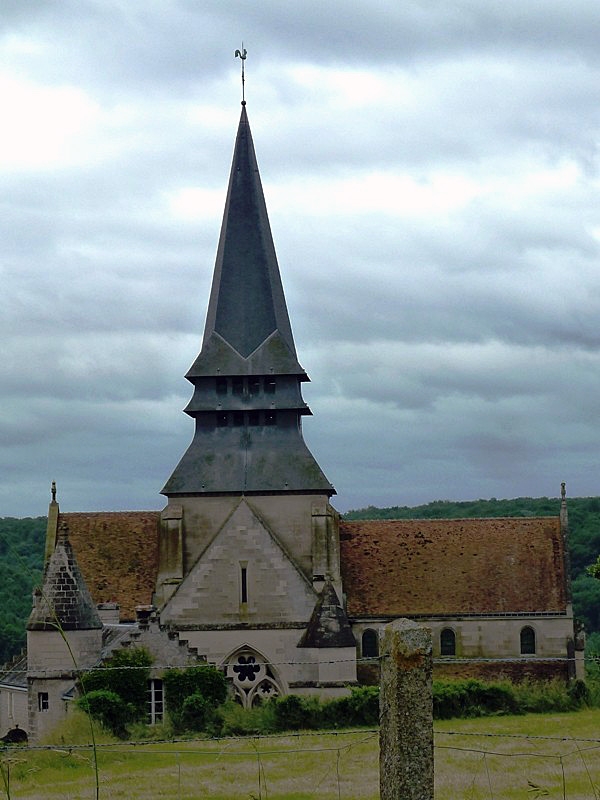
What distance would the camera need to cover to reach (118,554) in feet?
167

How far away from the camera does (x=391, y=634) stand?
9.74 m

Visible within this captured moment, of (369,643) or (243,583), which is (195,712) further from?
(369,643)

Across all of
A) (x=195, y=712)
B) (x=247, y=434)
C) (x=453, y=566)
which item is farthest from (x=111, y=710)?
(x=453, y=566)

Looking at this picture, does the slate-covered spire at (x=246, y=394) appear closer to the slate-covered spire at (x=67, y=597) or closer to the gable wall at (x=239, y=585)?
the gable wall at (x=239, y=585)

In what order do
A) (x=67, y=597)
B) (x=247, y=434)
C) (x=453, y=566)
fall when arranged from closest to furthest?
(x=67, y=597), (x=247, y=434), (x=453, y=566)

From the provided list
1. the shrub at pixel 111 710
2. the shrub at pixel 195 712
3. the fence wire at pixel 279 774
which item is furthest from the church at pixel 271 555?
the fence wire at pixel 279 774

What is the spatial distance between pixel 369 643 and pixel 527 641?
5714 millimetres

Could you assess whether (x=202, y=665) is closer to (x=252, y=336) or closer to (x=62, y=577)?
(x=62, y=577)

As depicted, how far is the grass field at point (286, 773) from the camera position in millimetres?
19719

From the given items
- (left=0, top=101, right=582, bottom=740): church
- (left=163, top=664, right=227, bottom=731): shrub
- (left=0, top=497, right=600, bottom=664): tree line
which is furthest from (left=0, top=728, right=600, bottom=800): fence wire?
(left=0, top=497, right=600, bottom=664): tree line

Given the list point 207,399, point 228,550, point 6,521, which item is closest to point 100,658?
point 228,550

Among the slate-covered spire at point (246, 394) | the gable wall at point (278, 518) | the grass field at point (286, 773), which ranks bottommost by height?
the grass field at point (286, 773)

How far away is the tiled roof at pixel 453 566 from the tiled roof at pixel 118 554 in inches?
288

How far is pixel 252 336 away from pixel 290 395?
270cm
